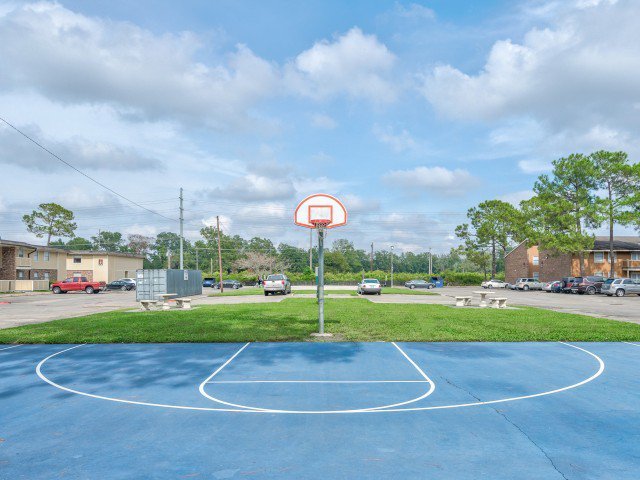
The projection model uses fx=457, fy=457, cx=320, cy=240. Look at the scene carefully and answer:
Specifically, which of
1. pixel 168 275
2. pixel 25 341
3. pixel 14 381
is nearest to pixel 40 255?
pixel 168 275

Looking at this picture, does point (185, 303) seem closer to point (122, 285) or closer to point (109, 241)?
point (122, 285)

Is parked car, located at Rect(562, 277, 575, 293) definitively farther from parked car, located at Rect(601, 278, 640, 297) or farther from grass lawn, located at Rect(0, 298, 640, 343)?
grass lawn, located at Rect(0, 298, 640, 343)

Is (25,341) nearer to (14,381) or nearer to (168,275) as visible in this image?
(14,381)

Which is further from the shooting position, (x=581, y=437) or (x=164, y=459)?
(x=581, y=437)

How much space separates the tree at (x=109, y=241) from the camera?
137 meters

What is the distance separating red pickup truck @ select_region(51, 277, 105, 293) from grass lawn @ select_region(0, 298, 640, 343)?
104 ft

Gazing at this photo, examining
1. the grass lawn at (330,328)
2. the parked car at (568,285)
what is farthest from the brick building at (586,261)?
the grass lawn at (330,328)

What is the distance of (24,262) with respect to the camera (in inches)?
2170

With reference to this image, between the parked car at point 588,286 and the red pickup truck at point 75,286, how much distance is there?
168ft

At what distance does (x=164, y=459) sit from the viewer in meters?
5.26

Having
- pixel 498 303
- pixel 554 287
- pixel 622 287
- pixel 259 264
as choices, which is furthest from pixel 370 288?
pixel 259 264

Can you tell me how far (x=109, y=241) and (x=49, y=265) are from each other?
88144 mm

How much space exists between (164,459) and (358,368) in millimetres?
5494

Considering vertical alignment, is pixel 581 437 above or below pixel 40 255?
below
